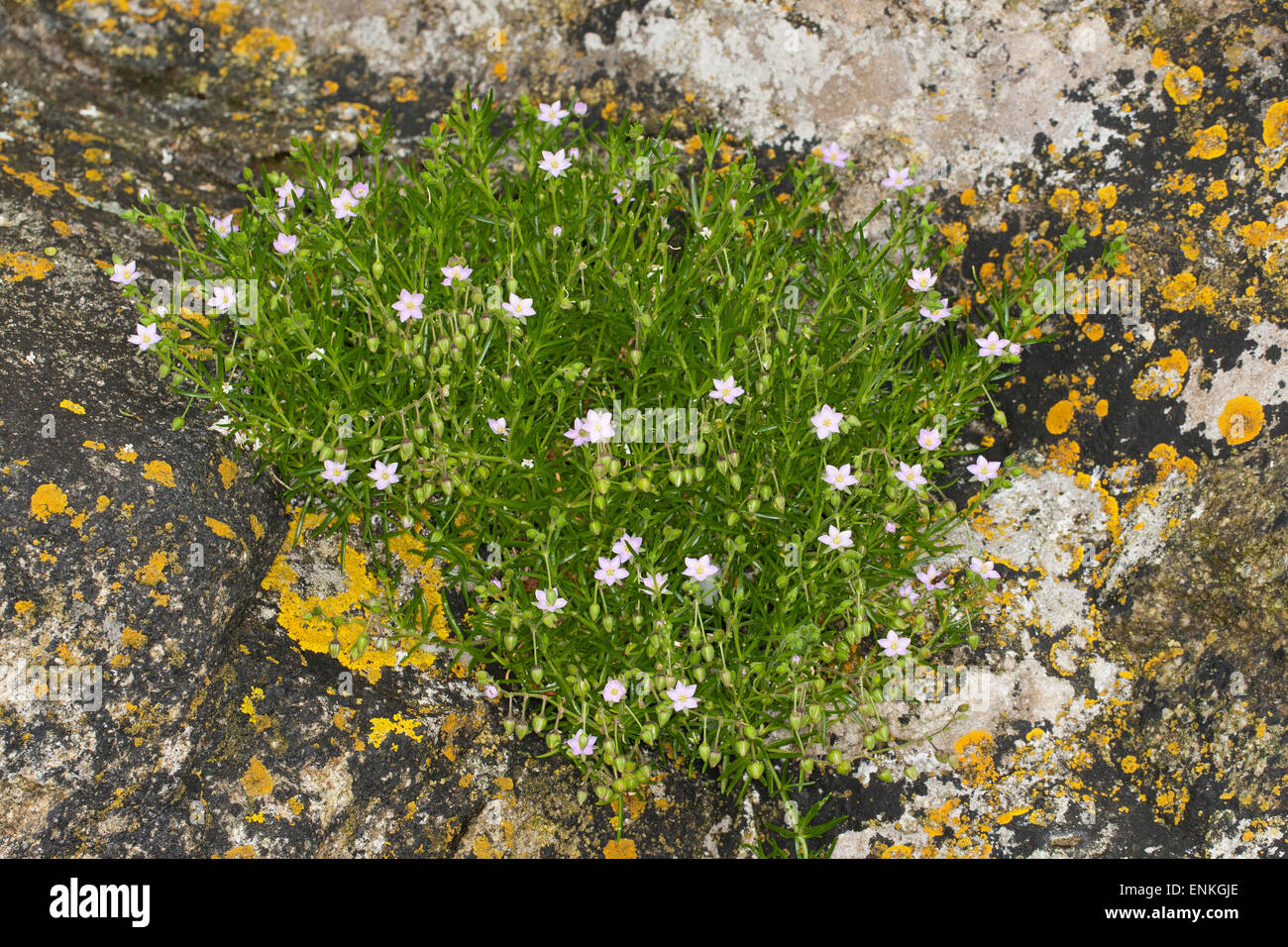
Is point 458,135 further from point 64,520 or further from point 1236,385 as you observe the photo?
point 1236,385

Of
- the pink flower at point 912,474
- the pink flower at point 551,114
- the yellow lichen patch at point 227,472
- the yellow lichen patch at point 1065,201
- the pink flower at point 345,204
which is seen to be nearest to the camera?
the pink flower at point 912,474

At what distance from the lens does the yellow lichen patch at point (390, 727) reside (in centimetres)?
280

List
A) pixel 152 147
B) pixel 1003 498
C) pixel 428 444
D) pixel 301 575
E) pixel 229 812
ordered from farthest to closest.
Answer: pixel 152 147, pixel 1003 498, pixel 301 575, pixel 428 444, pixel 229 812

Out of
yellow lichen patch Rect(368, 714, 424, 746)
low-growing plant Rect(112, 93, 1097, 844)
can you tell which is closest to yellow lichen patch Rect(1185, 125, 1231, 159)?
low-growing plant Rect(112, 93, 1097, 844)

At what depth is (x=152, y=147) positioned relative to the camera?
4.22 metres

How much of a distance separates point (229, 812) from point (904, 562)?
227 cm

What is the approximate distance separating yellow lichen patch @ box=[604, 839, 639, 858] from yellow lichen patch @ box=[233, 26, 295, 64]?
160 inches

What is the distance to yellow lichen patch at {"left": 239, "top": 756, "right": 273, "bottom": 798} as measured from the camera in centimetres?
262

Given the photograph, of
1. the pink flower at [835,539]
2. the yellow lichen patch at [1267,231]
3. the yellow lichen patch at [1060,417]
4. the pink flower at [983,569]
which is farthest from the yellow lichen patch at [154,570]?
the yellow lichen patch at [1267,231]

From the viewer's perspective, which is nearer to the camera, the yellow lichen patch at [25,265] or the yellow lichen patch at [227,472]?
the yellow lichen patch at [227,472]

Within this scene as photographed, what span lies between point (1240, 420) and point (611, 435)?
217 cm

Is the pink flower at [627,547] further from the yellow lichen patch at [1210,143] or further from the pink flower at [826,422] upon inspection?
the yellow lichen patch at [1210,143]

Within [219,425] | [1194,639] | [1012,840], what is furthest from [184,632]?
[1194,639]

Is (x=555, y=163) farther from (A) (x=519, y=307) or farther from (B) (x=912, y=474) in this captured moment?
(B) (x=912, y=474)
